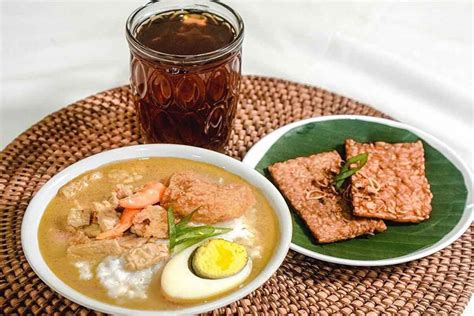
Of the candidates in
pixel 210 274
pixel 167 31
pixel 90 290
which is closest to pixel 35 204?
pixel 90 290

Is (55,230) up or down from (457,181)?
up

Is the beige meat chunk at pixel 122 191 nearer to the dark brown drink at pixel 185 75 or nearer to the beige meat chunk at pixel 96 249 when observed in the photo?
the beige meat chunk at pixel 96 249

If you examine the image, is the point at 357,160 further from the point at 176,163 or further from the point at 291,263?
the point at 176,163

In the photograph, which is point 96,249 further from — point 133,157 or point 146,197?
point 133,157

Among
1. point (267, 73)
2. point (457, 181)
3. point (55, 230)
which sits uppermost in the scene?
point (55, 230)

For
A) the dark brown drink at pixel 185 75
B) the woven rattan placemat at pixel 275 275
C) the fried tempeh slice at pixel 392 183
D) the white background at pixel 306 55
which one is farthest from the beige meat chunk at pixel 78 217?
the white background at pixel 306 55

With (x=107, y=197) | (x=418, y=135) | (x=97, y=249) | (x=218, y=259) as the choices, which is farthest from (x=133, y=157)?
(x=418, y=135)

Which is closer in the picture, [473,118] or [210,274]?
[210,274]
